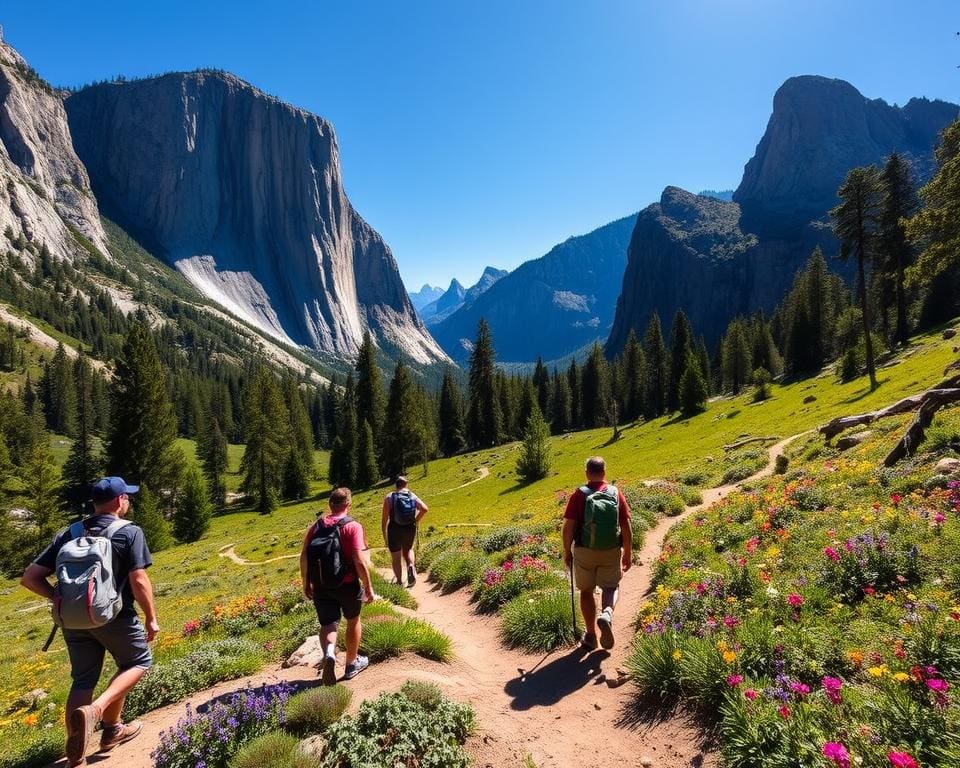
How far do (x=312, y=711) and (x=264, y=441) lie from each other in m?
61.5

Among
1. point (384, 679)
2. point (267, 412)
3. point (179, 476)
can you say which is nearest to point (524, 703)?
point (384, 679)

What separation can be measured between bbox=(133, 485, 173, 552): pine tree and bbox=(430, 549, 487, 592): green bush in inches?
1476

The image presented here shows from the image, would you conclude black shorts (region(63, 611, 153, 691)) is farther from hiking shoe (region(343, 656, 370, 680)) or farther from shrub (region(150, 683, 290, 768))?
hiking shoe (region(343, 656, 370, 680))

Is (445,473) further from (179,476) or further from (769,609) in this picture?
(769,609)

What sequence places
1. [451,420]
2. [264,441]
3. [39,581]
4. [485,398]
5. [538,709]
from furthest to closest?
[451,420]
[485,398]
[264,441]
[538,709]
[39,581]

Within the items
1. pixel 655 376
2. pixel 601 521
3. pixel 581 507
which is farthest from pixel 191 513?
pixel 655 376

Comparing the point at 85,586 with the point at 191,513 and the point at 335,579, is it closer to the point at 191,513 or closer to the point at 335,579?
the point at 335,579

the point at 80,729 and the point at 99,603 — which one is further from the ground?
the point at 99,603

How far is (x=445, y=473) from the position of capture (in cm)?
6506

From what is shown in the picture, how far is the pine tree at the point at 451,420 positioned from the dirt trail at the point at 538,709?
78761 mm

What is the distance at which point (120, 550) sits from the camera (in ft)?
20.1

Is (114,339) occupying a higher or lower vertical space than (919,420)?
higher

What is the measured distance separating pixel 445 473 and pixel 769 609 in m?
59.4

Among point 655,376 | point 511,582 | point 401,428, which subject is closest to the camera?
point 511,582
